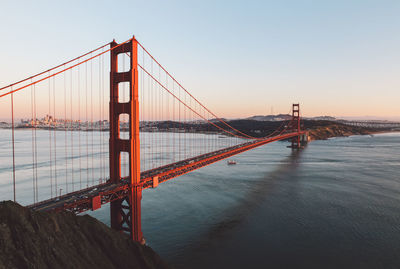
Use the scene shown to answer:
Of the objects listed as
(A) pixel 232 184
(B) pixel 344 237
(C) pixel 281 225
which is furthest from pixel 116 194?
(A) pixel 232 184

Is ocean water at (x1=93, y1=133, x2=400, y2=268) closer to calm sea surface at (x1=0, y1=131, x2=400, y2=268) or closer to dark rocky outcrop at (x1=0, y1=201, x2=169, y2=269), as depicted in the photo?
calm sea surface at (x1=0, y1=131, x2=400, y2=268)

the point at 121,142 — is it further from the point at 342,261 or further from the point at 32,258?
the point at 342,261

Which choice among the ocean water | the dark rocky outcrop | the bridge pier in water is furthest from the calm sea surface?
the dark rocky outcrop

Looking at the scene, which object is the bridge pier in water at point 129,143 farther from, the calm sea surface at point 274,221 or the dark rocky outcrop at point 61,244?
the dark rocky outcrop at point 61,244

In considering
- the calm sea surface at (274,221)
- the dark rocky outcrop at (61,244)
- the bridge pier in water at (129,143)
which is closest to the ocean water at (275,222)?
the calm sea surface at (274,221)

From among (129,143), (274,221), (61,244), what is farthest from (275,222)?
(61,244)

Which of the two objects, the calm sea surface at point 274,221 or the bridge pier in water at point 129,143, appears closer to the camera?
the calm sea surface at point 274,221
